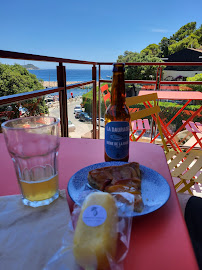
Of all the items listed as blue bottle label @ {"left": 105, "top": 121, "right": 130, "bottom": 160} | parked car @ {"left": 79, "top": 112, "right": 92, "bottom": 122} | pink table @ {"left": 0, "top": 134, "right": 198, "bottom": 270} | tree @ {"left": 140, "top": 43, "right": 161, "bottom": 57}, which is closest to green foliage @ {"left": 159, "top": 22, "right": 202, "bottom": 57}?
tree @ {"left": 140, "top": 43, "right": 161, "bottom": 57}

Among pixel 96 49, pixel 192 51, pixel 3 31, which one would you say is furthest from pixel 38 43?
pixel 192 51

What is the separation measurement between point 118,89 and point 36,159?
33 cm

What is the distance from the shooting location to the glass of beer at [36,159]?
406 mm

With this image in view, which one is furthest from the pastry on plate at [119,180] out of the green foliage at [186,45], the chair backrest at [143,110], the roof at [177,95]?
the green foliage at [186,45]

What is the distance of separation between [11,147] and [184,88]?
3.11 meters

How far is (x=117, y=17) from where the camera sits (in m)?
61.6

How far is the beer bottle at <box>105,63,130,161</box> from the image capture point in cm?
55

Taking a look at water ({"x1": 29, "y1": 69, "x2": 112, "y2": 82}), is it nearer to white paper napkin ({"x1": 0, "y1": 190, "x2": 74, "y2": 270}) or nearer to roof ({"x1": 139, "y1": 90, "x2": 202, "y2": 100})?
white paper napkin ({"x1": 0, "y1": 190, "x2": 74, "y2": 270})

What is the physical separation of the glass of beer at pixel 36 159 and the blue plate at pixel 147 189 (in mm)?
47

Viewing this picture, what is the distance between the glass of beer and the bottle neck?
0.24 meters

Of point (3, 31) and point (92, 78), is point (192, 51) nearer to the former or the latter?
point (92, 78)

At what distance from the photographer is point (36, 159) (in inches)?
17.5

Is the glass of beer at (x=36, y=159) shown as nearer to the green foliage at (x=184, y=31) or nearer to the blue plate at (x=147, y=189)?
the blue plate at (x=147, y=189)

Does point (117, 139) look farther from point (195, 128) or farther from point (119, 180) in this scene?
point (195, 128)
